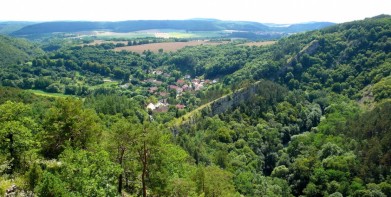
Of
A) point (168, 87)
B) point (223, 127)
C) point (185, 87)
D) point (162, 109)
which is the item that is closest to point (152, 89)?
point (168, 87)

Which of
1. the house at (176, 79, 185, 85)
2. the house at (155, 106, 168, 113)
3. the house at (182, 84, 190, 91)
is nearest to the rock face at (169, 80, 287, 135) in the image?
the house at (155, 106, 168, 113)

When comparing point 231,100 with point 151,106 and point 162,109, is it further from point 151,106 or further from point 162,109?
point 151,106

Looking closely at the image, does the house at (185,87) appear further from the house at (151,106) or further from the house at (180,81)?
the house at (151,106)

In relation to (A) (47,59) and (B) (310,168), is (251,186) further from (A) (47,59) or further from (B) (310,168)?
(A) (47,59)

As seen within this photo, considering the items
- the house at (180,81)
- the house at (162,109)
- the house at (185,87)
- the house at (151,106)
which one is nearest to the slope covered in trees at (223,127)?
the house at (180,81)

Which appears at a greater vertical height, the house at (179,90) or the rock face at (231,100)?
the rock face at (231,100)

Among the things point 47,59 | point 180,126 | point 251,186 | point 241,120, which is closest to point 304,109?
→ point 241,120

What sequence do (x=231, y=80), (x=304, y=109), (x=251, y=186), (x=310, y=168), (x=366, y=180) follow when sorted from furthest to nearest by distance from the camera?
1. (x=231, y=80)
2. (x=304, y=109)
3. (x=310, y=168)
4. (x=366, y=180)
5. (x=251, y=186)

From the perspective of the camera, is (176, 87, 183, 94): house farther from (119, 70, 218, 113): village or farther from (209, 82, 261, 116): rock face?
(209, 82, 261, 116): rock face

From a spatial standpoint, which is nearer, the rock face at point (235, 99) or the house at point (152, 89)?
the rock face at point (235, 99)
